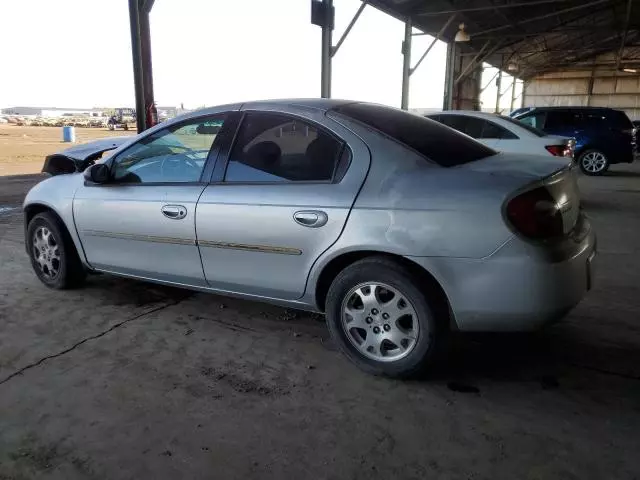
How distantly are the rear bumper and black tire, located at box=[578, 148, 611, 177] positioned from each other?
11.3 m

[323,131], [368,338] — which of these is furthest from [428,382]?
[323,131]

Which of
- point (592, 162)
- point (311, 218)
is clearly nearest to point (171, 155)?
point (311, 218)

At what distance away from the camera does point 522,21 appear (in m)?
17.4

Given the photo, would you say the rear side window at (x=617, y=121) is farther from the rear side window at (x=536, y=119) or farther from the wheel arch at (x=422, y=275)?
the wheel arch at (x=422, y=275)

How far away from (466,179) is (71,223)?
2.89 m

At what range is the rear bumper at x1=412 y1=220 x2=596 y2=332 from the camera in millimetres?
2211

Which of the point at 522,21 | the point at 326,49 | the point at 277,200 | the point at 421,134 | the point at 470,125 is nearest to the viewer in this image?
the point at 277,200

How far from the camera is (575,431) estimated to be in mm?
2154

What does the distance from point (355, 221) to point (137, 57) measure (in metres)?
7.00

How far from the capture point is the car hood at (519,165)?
2.40m

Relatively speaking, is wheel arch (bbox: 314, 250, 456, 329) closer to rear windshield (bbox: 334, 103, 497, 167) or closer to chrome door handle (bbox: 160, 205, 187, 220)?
rear windshield (bbox: 334, 103, 497, 167)

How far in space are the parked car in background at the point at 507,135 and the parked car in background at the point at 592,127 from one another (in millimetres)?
4434

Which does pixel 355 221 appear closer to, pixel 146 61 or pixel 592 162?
pixel 146 61

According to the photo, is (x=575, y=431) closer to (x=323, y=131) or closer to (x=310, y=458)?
(x=310, y=458)
